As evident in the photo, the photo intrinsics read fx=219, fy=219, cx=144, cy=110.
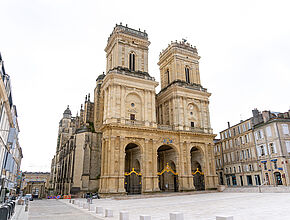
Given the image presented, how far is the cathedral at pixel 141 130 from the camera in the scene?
88.2 ft

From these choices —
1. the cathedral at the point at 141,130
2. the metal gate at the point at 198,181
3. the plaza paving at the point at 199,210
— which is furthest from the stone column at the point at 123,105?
the metal gate at the point at 198,181

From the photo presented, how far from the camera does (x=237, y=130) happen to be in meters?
41.0

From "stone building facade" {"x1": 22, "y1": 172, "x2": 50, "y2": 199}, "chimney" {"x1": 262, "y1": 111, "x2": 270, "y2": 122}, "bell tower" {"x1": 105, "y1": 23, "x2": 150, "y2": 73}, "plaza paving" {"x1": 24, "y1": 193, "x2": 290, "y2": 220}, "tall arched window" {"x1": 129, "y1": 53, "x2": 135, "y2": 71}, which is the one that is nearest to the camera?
"plaza paving" {"x1": 24, "y1": 193, "x2": 290, "y2": 220}

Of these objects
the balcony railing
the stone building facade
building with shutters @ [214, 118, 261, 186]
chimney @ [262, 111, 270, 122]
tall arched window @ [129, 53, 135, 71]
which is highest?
tall arched window @ [129, 53, 135, 71]

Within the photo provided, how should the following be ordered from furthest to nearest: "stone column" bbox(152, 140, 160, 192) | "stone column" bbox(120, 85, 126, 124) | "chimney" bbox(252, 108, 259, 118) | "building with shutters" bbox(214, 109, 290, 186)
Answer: "chimney" bbox(252, 108, 259, 118), "building with shutters" bbox(214, 109, 290, 186), "stone column" bbox(120, 85, 126, 124), "stone column" bbox(152, 140, 160, 192)

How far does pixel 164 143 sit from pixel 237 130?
737 inches

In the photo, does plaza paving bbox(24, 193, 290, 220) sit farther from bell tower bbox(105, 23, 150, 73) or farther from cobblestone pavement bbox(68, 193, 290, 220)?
bell tower bbox(105, 23, 150, 73)

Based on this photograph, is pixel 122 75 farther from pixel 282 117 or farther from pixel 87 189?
pixel 282 117

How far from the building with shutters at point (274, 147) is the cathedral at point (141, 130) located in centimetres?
802

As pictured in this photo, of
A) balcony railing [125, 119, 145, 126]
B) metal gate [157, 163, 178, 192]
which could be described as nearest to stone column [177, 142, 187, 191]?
metal gate [157, 163, 178, 192]

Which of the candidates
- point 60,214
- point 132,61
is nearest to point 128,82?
point 132,61

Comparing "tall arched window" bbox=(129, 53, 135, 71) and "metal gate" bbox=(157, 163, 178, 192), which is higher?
"tall arched window" bbox=(129, 53, 135, 71)

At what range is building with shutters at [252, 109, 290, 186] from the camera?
97.0ft

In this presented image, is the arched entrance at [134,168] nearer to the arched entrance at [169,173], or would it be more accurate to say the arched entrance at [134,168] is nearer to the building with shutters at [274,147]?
the arched entrance at [169,173]
